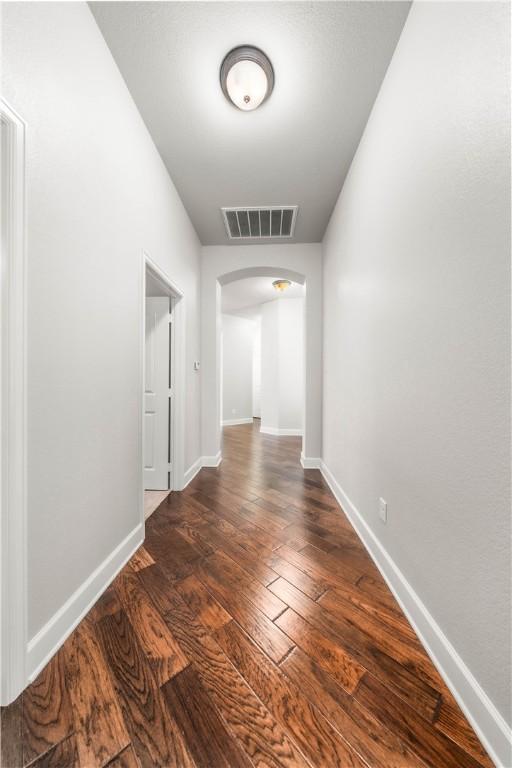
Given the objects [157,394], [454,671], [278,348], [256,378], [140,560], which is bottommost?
[140,560]

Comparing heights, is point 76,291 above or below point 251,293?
below

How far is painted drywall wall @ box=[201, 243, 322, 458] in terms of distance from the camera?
3365 millimetres

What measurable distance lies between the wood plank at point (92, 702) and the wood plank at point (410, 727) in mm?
762

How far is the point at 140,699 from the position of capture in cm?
88

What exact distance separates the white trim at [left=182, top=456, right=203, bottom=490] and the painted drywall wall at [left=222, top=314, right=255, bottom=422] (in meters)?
3.52

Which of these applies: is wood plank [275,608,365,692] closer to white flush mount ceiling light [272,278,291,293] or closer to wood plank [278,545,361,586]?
wood plank [278,545,361,586]

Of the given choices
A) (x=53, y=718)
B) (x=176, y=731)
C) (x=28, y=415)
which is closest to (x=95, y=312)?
(x=28, y=415)

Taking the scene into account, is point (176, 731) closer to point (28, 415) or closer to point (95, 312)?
point (28, 415)

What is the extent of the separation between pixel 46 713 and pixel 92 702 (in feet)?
0.43

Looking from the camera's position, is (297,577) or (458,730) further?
(297,577)

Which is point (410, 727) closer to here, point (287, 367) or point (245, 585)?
point (245, 585)

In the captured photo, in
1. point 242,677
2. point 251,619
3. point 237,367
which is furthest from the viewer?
point 237,367

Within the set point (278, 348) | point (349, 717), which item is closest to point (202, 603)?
point (349, 717)

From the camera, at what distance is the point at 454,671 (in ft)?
2.94
